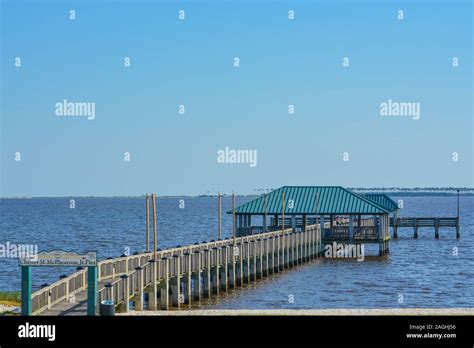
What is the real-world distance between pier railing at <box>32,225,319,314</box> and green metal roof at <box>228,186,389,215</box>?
37.2ft

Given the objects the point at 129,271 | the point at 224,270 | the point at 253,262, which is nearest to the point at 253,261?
the point at 253,262

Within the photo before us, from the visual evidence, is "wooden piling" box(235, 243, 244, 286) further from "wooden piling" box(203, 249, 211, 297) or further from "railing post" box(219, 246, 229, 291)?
"wooden piling" box(203, 249, 211, 297)

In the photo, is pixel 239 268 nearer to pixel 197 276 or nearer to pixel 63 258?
pixel 197 276

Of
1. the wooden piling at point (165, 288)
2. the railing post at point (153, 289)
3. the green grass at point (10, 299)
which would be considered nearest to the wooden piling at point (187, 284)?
the wooden piling at point (165, 288)

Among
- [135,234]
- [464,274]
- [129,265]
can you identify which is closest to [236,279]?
[129,265]

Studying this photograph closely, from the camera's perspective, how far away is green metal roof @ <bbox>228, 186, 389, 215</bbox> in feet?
207

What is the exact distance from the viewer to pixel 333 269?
181ft

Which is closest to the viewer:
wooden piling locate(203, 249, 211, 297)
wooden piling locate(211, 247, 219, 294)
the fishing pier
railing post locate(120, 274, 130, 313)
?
the fishing pier

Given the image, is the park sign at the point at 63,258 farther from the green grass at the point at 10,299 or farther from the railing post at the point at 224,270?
the railing post at the point at 224,270

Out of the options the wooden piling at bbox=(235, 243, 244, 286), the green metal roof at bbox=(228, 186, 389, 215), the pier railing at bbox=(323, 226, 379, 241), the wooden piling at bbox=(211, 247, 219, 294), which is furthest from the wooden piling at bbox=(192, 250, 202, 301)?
the pier railing at bbox=(323, 226, 379, 241)

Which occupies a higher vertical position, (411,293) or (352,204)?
(352,204)
